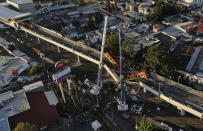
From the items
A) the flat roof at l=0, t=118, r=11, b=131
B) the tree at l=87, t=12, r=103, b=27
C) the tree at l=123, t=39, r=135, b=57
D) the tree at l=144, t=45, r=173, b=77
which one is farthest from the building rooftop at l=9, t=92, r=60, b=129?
the tree at l=87, t=12, r=103, b=27

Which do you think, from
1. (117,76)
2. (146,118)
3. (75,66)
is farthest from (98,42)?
Answer: (146,118)

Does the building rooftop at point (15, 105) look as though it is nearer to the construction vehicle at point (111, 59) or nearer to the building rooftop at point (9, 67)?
the building rooftop at point (9, 67)

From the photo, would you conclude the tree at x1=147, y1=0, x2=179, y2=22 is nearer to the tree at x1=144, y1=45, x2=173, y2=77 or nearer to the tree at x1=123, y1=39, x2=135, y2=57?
the tree at x1=123, y1=39, x2=135, y2=57

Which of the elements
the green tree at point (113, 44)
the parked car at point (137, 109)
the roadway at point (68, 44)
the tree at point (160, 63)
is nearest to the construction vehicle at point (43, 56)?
the roadway at point (68, 44)

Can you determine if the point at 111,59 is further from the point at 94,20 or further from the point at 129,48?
the point at 94,20

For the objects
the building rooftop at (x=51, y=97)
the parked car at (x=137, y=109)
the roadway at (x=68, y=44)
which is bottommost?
the parked car at (x=137, y=109)

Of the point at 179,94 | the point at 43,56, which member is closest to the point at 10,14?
the point at 43,56

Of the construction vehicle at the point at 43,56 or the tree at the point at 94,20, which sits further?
the tree at the point at 94,20

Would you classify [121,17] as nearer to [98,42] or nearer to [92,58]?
[98,42]
